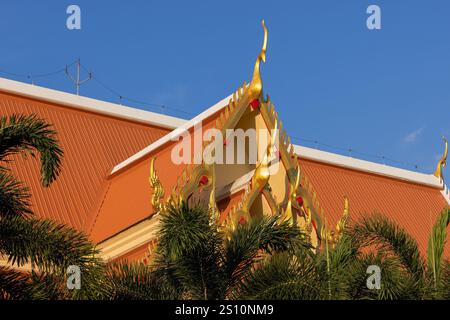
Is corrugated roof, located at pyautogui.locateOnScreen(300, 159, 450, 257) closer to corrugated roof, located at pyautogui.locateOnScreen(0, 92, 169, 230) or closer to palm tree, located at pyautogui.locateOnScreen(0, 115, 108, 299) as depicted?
corrugated roof, located at pyautogui.locateOnScreen(0, 92, 169, 230)

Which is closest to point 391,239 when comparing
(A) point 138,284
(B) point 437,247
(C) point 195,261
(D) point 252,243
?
(B) point 437,247

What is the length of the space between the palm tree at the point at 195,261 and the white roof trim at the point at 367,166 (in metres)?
12.4

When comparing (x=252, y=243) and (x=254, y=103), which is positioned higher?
(x=254, y=103)

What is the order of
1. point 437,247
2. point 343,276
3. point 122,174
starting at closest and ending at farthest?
point 343,276, point 437,247, point 122,174

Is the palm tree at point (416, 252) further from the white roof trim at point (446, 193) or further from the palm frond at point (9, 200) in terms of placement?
the white roof trim at point (446, 193)

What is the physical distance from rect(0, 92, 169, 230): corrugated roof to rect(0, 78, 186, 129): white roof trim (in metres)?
0.10

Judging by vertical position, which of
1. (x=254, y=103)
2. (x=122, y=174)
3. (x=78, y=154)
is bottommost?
(x=254, y=103)

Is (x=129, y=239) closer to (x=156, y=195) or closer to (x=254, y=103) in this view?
(x=156, y=195)

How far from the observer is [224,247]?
39.9ft

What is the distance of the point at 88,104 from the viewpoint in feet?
76.2

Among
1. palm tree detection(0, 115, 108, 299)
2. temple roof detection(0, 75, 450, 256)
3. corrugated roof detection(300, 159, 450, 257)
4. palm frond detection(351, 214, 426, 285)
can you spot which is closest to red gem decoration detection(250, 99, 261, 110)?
temple roof detection(0, 75, 450, 256)

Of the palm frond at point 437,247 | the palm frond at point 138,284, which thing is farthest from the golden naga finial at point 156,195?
the palm frond at point 437,247

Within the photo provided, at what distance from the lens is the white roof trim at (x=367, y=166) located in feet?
82.5

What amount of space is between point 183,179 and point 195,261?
4.10 m
